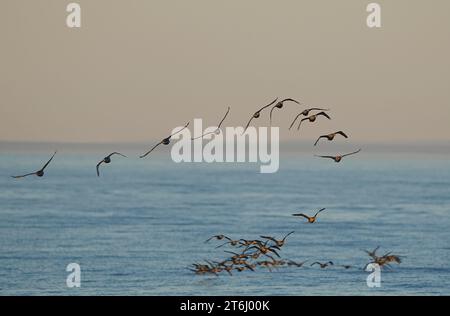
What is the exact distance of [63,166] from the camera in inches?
2445

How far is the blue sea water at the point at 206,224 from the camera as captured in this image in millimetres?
31344

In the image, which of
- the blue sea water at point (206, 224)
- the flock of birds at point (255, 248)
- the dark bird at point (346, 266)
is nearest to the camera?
the flock of birds at point (255, 248)

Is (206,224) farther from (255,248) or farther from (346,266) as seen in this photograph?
(255,248)

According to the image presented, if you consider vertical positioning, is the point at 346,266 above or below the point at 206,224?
below

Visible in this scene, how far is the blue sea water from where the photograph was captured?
31344 millimetres

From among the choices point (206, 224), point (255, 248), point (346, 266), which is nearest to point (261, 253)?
point (255, 248)

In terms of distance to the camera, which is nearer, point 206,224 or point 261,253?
point 261,253

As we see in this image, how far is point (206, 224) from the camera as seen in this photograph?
4322 cm

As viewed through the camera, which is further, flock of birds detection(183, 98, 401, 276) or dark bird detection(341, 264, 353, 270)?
dark bird detection(341, 264, 353, 270)

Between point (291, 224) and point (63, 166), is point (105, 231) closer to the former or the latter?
point (291, 224)

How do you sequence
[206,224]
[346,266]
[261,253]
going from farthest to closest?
[206,224] → [346,266] → [261,253]

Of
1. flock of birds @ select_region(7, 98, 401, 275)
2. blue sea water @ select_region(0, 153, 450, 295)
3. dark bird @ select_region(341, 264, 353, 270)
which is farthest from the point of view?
dark bird @ select_region(341, 264, 353, 270)

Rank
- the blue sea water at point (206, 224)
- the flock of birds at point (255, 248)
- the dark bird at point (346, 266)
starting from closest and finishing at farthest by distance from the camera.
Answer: the flock of birds at point (255, 248), the blue sea water at point (206, 224), the dark bird at point (346, 266)
